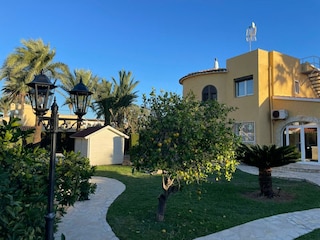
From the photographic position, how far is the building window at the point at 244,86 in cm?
2035

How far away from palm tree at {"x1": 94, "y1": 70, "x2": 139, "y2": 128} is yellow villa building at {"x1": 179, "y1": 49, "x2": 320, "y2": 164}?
31.0 ft

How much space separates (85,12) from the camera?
606 inches

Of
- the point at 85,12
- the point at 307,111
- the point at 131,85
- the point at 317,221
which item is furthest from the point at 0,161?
the point at 131,85

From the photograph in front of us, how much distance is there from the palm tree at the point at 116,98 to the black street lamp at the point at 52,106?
774 inches

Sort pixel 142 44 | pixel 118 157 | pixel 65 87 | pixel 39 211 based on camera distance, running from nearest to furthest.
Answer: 1. pixel 39 211
2. pixel 118 157
3. pixel 142 44
4. pixel 65 87

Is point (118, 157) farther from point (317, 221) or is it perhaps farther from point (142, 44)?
point (317, 221)

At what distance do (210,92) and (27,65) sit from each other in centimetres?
1648

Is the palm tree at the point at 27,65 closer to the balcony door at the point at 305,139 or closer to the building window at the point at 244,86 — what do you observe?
the building window at the point at 244,86

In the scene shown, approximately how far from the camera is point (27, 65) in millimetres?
21359

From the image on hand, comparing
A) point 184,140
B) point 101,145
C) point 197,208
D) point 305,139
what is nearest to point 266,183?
point 197,208

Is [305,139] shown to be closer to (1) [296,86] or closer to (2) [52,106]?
(1) [296,86]

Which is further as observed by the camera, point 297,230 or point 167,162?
point 297,230

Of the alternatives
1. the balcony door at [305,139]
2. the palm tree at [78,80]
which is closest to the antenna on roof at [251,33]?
the balcony door at [305,139]

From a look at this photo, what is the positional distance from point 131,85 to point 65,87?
774cm
